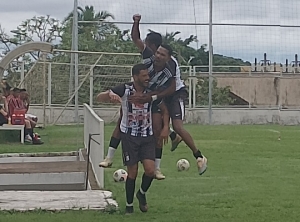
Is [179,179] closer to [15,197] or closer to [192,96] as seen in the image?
[15,197]

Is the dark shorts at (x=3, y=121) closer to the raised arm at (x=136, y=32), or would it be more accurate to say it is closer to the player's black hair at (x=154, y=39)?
the player's black hair at (x=154, y=39)

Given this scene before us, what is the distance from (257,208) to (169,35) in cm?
1983

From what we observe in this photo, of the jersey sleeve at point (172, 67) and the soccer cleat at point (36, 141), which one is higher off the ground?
the jersey sleeve at point (172, 67)

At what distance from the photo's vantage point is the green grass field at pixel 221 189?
8.57 m

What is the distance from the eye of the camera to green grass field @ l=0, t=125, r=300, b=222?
28.1 feet

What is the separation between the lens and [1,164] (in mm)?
14984

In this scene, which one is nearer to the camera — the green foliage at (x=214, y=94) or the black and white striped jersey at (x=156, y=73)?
the black and white striped jersey at (x=156, y=73)

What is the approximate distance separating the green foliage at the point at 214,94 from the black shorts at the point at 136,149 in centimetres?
2233

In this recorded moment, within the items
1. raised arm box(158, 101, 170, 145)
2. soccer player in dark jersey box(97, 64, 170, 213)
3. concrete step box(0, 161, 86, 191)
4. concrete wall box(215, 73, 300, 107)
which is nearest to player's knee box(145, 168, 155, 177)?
soccer player in dark jersey box(97, 64, 170, 213)

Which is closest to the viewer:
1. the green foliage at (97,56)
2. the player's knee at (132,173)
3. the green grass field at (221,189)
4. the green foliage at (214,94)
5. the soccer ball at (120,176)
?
the green grass field at (221,189)

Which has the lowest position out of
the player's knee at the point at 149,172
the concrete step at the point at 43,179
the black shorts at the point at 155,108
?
→ the concrete step at the point at 43,179

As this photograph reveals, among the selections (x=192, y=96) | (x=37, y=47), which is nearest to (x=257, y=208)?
(x=37, y=47)

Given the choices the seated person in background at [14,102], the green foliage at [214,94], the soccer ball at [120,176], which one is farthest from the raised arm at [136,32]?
the green foliage at [214,94]

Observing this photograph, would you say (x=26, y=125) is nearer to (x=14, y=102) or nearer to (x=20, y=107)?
(x=20, y=107)
